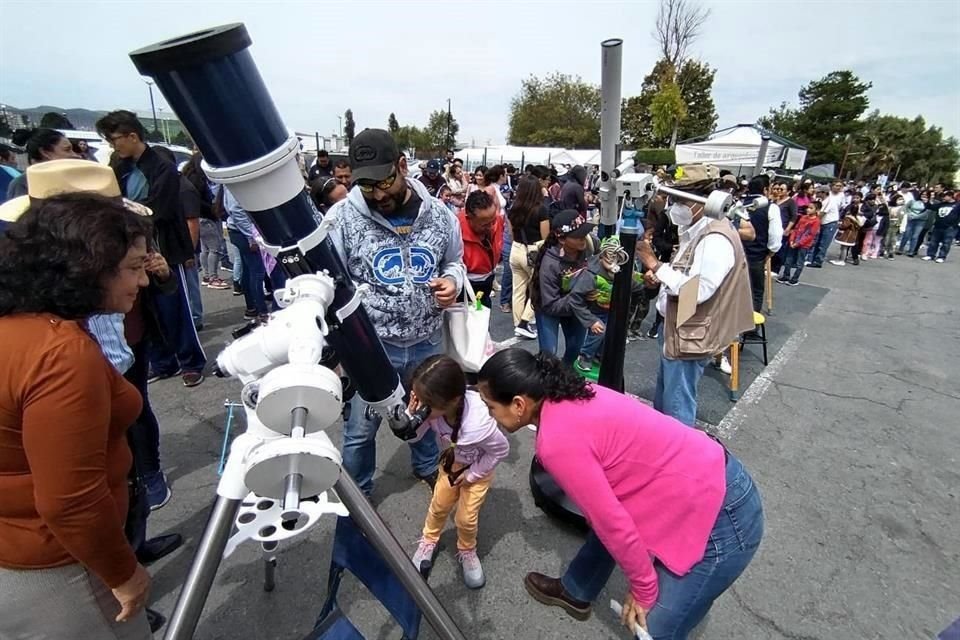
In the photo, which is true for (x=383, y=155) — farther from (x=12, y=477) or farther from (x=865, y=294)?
(x=865, y=294)

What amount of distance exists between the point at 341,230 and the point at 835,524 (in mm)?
3164

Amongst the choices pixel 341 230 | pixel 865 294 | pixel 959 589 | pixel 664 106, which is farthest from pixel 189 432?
pixel 664 106

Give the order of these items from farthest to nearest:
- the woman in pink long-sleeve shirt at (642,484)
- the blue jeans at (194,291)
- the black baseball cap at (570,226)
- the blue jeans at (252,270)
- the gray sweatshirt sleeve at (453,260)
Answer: the blue jeans at (252,270) → the blue jeans at (194,291) → the black baseball cap at (570,226) → the gray sweatshirt sleeve at (453,260) → the woman in pink long-sleeve shirt at (642,484)

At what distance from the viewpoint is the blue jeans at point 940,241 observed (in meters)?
12.9

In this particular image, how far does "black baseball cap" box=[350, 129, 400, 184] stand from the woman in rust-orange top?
914mm

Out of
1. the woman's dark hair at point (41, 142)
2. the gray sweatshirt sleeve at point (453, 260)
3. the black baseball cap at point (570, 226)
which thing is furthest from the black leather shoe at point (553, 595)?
the woman's dark hair at point (41, 142)

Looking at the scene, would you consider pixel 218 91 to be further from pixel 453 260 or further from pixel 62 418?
pixel 453 260

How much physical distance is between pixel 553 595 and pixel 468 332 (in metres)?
1.27

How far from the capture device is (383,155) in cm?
201

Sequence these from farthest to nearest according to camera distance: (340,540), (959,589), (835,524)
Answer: (835,524) < (959,589) < (340,540)

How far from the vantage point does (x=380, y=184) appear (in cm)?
205

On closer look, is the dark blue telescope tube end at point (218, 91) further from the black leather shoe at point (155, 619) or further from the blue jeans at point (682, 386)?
the blue jeans at point (682, 386)

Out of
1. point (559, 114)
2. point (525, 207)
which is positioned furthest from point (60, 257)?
point (559, 114)

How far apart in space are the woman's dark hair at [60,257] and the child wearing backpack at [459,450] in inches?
45.8
